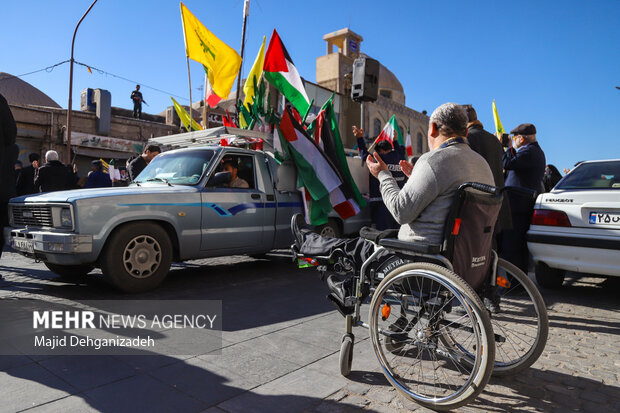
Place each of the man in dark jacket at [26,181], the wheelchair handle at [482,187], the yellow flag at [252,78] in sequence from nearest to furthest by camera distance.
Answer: the wheelchair handle at [482,187] < the man in dark jacket at [26,181] < the yellow flag at [252,78]

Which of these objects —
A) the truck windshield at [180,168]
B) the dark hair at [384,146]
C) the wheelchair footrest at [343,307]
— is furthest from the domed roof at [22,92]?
the wheelchair footrest at [343,307]

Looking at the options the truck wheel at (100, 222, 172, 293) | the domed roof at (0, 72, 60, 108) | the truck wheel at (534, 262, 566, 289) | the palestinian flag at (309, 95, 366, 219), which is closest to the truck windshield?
the truck wheel at (100, 222, 172, 293)

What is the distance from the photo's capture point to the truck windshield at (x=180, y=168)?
18.9ft

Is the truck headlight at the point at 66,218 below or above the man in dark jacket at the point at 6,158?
below

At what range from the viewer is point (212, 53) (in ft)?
34.1

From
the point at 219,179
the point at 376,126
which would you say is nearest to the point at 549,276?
the point at 219,179

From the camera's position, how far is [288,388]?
2672 mm

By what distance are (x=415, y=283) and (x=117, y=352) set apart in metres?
2.21

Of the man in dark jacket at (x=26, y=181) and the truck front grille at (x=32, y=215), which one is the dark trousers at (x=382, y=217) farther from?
the man in dark jacket at (x=26, y=181)

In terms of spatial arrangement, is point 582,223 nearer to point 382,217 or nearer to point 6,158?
point 382,217

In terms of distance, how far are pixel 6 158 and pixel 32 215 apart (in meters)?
1.09

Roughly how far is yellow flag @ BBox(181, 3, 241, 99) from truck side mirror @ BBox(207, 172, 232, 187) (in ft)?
16.5

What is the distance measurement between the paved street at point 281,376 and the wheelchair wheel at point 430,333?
19 centimetres

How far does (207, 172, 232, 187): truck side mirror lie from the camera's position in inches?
218
